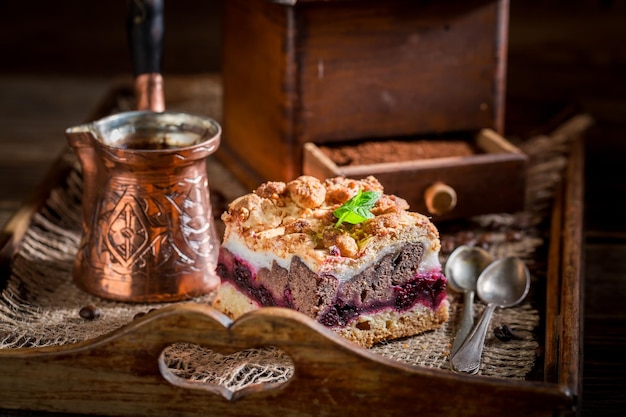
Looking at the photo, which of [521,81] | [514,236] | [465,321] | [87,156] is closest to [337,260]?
[465,321]

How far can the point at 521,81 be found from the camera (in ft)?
13.6

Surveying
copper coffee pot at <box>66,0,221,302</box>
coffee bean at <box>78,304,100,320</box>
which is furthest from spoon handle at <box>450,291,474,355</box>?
coffee bean at <box>78,304,100,320</box>

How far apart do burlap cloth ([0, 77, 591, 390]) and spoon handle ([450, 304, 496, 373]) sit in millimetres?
22

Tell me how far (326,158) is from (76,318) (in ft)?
2.35

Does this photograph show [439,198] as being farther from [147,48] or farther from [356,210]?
[147,48]

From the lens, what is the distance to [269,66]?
2.67 meters

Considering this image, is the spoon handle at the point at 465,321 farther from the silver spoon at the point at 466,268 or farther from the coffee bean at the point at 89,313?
the coffee bean at the point at 89,313

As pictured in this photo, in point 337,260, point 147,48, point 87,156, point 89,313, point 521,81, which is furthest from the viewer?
point 521,81

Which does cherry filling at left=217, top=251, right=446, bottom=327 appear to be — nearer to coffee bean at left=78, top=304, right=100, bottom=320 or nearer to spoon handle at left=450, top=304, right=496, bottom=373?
spoon handle at left=450, top=304, right=496, bottom=373

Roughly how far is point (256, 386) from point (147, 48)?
970 mm

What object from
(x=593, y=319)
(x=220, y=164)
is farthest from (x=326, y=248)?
(x=220, y=164)

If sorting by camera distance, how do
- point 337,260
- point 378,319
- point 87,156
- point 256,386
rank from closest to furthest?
point 256,386 → point 337,260 → point 378,319 → point 87,156

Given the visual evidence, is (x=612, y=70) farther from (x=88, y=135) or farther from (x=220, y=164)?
(x=88, y=135)

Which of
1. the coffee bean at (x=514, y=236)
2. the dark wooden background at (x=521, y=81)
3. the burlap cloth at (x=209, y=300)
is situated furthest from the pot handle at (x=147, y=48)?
the coffee bean at (x=514, y=236)
